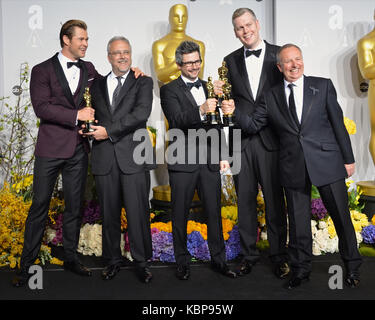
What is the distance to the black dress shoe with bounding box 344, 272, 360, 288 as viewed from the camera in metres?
3.10

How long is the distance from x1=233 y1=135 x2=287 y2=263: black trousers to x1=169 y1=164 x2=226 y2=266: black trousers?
0.21 meters

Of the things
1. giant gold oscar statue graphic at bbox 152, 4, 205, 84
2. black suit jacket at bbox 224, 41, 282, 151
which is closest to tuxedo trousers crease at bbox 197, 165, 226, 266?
black suit jacket at bbox 224, 41, 282, 151

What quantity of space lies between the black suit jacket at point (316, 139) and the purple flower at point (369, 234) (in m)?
1.34

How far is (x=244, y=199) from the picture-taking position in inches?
137

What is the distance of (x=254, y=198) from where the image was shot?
350 cm

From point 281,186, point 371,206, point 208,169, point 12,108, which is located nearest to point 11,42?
point 12,108

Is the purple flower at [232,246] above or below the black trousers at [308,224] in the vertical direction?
below

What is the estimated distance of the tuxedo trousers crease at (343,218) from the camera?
3.11 metres

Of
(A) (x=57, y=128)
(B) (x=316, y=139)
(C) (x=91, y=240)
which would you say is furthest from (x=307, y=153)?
(C) (x=91, y=240)

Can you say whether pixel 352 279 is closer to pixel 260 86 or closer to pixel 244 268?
pixel 244 268

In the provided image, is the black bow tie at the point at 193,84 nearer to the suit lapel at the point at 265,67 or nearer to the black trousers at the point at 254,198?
the suit lapel at the point at 265,67

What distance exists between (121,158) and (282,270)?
142cm

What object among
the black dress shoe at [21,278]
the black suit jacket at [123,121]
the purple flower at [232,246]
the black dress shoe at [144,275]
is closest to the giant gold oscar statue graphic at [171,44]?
the black suit jacket at [123,121]
